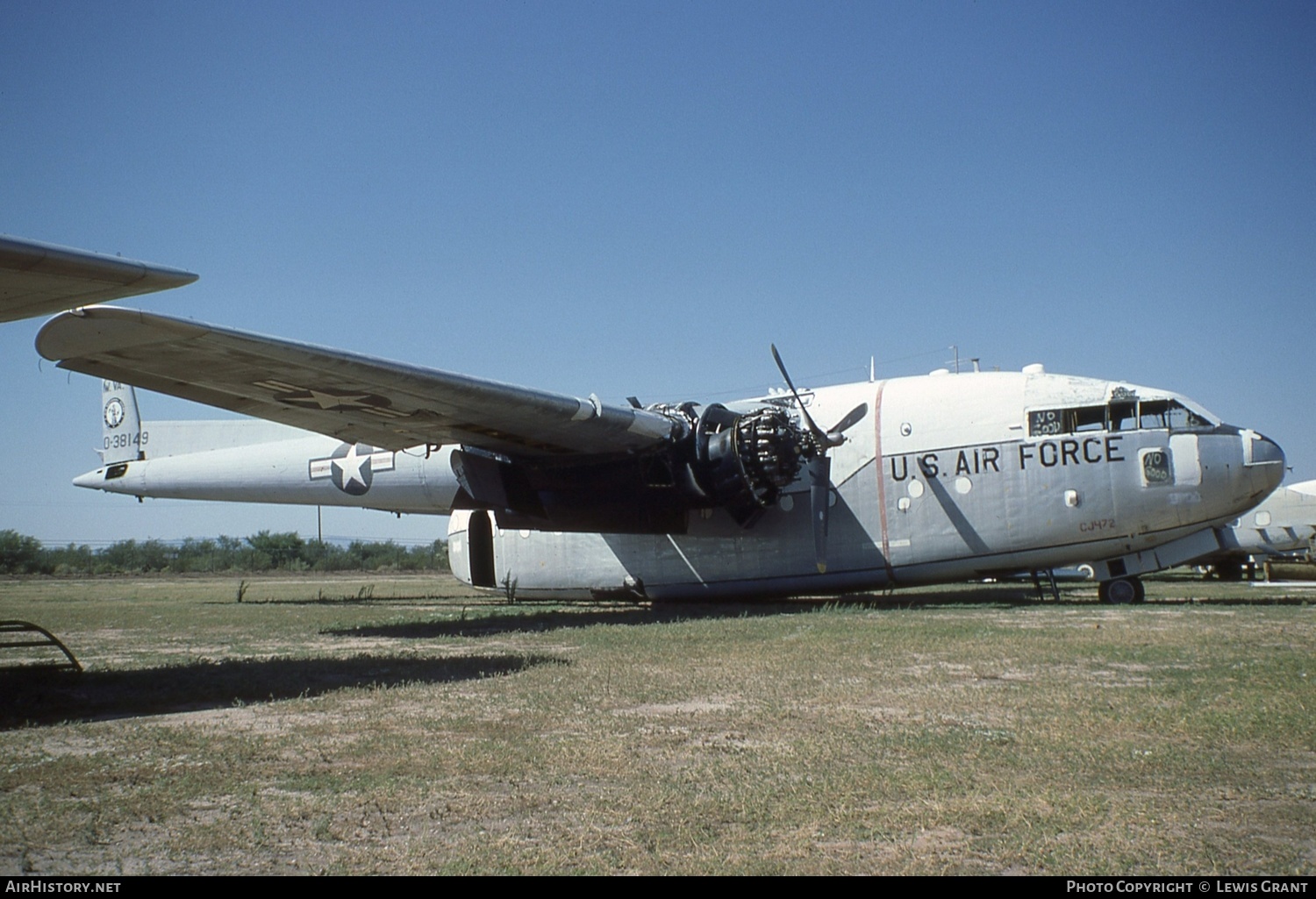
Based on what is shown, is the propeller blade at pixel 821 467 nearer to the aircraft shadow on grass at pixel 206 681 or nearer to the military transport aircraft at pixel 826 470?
the military transport aircraft at pixel 826 470

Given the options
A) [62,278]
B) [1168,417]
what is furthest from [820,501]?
[62,278]

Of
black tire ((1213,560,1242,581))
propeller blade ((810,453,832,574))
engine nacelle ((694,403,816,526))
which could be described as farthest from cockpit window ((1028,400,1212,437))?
black tire ((1213,560,1242,581))

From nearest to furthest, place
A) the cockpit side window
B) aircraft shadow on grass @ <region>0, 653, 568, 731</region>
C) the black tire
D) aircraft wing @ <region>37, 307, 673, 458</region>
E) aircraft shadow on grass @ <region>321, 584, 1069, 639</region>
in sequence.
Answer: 1. aircraft shadow on grass @ <region>0, 653, 568, 731</region>
2. aircraft wing @ <region>37, 307, 673, 458</region>
3. aircraft shadow on grass @ <region>321, 584, 1069, 639</region>
4. the cockpit side window
5. the black tire

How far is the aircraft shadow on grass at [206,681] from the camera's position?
7473 millimetres

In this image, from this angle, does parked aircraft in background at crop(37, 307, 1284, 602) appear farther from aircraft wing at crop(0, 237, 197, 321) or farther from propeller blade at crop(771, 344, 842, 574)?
aircraft wing at crop(0, 237, 197, 321)

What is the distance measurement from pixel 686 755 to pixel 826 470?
10.6 metres

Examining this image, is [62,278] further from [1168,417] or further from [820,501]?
[1168,417]

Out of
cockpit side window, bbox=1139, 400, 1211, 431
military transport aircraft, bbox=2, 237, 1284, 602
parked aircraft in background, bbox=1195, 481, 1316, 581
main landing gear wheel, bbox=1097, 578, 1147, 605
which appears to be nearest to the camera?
military transport aircraft, bbox=2, 237, 1284, 602

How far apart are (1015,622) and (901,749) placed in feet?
24.2

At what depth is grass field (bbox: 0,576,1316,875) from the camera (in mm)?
3998

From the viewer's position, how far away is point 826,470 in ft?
51.8

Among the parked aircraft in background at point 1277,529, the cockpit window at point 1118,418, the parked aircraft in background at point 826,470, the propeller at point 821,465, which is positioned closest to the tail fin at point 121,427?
the parked aircraft in background at point 826,470

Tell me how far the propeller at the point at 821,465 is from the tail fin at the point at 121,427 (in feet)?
50.2

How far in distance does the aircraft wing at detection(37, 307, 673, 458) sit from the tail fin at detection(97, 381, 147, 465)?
8708mm
